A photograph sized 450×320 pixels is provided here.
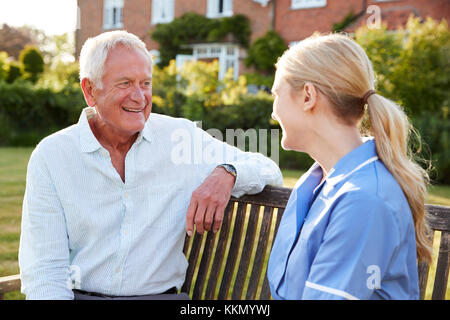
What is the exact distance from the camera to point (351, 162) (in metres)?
1.91

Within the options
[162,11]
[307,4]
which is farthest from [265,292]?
[162,11]

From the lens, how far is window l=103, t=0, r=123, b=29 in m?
26.1

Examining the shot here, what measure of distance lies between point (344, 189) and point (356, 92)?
417 mm

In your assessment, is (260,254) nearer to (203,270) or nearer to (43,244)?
(203,270)

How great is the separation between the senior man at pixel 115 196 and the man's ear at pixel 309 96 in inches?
30.3

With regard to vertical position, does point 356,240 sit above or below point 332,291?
above

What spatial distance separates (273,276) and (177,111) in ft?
45.5

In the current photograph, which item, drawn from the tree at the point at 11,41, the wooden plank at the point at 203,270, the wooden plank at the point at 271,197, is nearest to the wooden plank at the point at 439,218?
the wooden plank at the point at 271,197

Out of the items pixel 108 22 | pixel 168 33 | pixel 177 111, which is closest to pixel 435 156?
pixel 177 111

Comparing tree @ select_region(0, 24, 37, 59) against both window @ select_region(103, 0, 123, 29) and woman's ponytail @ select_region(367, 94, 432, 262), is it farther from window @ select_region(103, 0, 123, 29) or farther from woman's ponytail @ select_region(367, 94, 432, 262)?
woman's ponytail @ select_region(367, 94, 432, 262)

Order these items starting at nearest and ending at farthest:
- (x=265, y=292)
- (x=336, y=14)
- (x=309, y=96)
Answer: (x=309, y=96)
(x=265, y=292)
(x=336, y=14)

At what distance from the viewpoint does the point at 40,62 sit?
75.9 feet

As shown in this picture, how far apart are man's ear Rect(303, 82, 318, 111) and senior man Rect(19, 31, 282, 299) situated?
769mm
